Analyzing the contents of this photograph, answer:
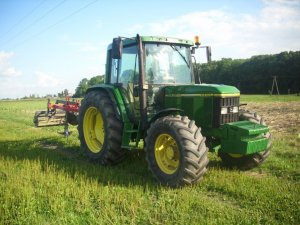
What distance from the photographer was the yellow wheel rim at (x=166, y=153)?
19.2 feet

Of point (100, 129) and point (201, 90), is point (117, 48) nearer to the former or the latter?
point (201, 90)

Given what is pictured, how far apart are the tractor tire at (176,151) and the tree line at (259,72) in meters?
43.9

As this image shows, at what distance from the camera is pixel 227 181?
18.7 feet

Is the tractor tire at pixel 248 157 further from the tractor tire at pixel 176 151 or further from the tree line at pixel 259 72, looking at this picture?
the tree line at pixel 259 72

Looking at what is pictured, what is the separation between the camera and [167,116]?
5910mm

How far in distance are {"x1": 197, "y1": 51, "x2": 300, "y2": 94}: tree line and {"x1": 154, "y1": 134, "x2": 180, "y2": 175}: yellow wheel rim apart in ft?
144

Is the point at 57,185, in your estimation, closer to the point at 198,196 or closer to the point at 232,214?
the point at 198,196

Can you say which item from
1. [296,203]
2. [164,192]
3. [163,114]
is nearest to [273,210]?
[296,203]

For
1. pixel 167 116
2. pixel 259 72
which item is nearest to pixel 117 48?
pixel 167 116

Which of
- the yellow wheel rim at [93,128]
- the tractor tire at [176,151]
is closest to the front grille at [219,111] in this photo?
the tractor tire at [176,151]

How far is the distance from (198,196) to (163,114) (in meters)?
1.86

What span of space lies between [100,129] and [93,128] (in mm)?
203

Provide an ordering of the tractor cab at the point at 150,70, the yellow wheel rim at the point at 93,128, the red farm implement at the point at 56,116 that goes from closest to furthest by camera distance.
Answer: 1. the tractor cab at the point at 150,70
2. the yellow wheel rim at the point at 93,128
3. the red farm implement at the point at 56,116

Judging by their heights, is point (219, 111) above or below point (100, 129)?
above
